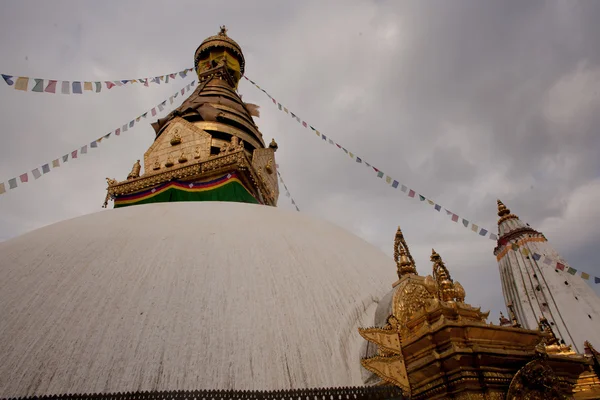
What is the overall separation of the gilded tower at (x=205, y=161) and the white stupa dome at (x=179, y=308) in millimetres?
3277

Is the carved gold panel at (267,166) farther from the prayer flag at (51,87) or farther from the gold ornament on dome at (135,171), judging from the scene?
the prayer flag at (51,87)

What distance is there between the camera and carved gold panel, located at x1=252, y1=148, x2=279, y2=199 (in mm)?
8586

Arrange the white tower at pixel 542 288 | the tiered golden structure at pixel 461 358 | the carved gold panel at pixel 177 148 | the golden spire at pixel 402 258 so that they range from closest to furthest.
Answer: the tiered golden structure at pixel 461 358, the golden spire at pixel 402 258, the carved gold panel at pixel 177 148, the white tower at pixel 542 288

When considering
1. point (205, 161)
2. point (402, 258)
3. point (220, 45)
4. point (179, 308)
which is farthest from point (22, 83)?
point (220, 45)

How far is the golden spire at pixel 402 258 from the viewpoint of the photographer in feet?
9.40

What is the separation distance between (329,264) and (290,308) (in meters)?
0.84

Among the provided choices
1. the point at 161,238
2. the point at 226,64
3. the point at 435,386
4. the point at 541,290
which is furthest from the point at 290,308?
the point at 226,64

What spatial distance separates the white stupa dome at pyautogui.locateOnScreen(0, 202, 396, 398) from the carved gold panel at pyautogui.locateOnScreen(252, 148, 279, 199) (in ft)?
14.9

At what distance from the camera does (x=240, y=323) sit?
2.70 meters

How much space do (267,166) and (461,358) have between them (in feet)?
24.4

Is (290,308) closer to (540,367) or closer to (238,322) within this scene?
(238,322)

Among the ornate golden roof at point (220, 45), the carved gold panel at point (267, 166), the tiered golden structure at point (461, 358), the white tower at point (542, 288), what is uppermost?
the ornate golden roof at point (220, 45)

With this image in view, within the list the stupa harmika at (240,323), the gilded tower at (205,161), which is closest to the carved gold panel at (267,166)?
the gilded tower at (205,161)

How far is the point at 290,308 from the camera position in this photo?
293cm
